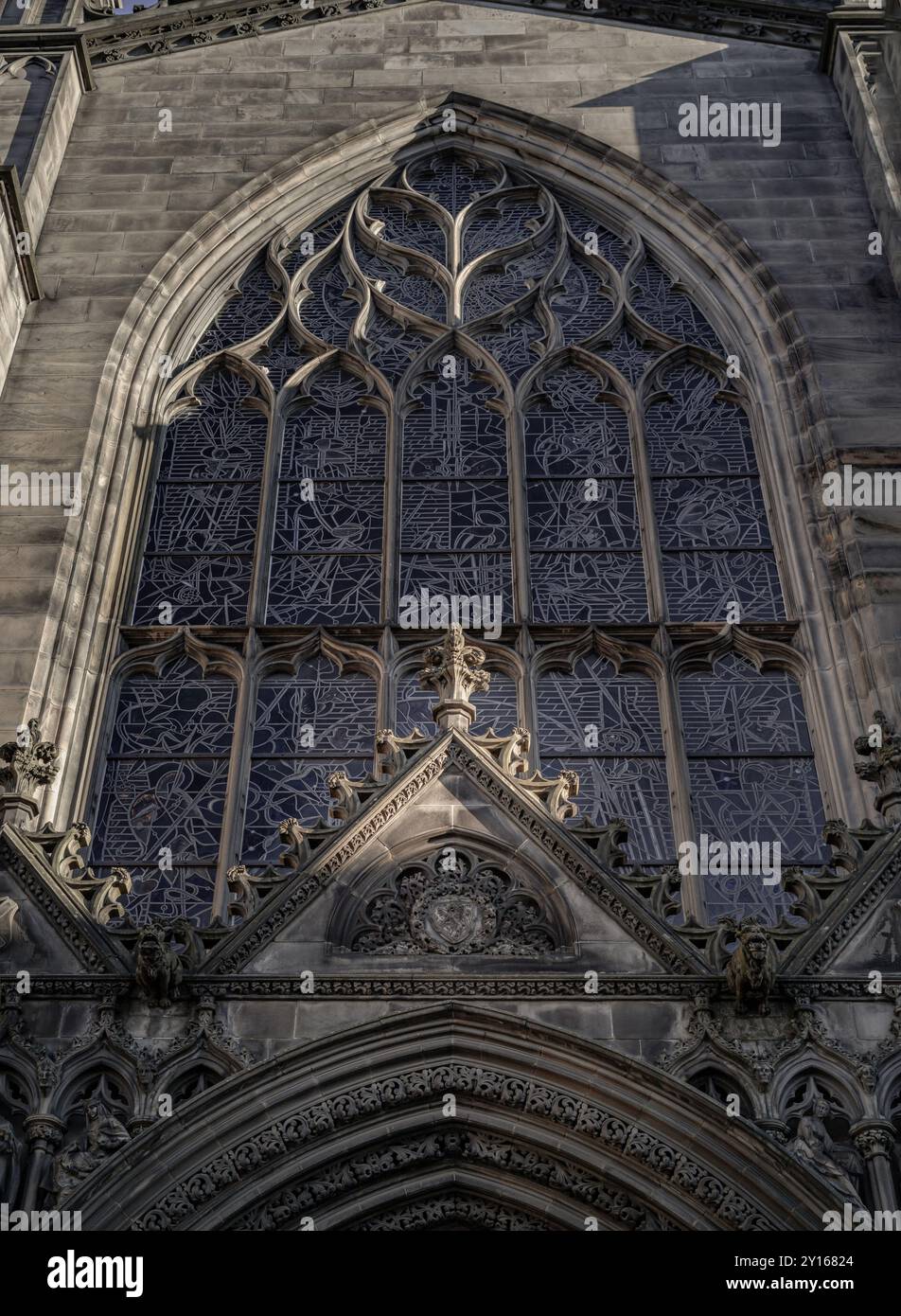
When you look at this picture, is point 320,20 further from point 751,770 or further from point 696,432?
point 751,770

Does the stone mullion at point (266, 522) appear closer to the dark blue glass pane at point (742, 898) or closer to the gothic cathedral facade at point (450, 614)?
the gothic cathedral facade at point (450, 614)

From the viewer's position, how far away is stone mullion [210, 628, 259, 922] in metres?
14.0

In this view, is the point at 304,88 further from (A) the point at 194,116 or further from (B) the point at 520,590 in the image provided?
(B) the point at 520,590

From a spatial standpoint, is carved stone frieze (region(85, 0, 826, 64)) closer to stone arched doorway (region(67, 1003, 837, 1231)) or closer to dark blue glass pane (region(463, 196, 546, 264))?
dark blue glass pane (region(463, 196, 546, 264))

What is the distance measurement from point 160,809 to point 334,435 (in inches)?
186

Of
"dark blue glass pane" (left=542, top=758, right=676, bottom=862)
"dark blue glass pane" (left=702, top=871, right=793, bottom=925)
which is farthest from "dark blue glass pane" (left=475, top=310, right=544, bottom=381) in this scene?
"dark blue glass pane" (left=702, top=871, right=793, bottom=925)

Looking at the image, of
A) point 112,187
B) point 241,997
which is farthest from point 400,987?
point 112,187

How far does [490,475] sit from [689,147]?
4.89 m

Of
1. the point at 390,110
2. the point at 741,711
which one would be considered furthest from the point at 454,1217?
the point at 390,110

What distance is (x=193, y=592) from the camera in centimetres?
1661

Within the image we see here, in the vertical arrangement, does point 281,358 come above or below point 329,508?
above

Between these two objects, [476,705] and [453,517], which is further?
[453,517]

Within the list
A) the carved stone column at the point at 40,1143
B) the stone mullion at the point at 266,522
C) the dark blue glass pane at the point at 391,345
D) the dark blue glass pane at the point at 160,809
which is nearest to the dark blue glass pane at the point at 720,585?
the stone mullion at the point at 266,522

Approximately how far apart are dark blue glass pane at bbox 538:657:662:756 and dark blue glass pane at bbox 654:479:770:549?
1.75 metres
